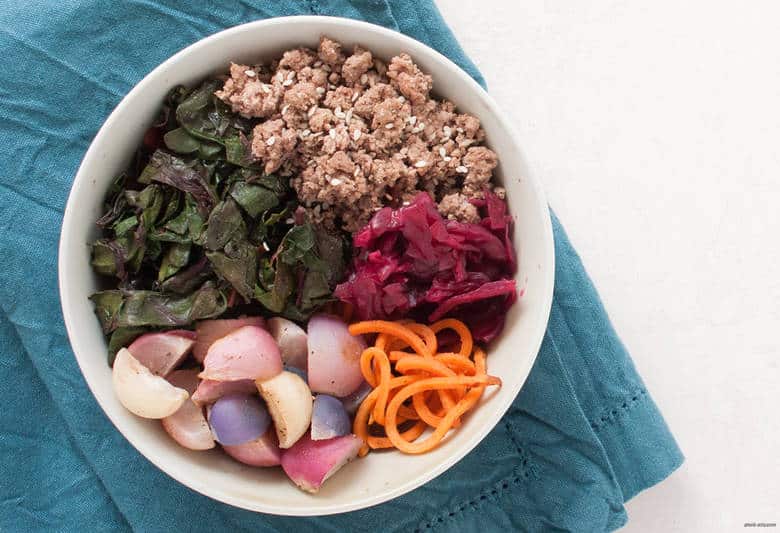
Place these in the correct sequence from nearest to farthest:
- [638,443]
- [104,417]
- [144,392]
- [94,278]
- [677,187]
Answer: [144,392]
[94,278]
[104,417]
[638,443]
[677,187]

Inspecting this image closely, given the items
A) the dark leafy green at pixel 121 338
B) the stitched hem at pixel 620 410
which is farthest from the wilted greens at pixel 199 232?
the stitched hem at pixel 620 410

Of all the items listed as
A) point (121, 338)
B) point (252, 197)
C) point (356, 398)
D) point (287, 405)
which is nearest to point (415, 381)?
point (356, 398)

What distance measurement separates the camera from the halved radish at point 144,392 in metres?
1.53

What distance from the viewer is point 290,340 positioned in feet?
5.48

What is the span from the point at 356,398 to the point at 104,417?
0.61m

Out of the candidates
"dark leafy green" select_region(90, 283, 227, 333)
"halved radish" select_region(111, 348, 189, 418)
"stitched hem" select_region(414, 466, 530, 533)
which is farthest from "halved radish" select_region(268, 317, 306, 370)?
"stitched hem" select_region(414, 466, 530, 533)

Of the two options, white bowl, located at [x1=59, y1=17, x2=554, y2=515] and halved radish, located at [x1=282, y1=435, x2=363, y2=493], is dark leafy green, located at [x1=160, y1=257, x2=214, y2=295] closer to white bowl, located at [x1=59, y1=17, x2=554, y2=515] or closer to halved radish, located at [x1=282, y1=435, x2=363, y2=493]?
white bowl, located at [x1=59, y1=17, x2=554, y2=515]

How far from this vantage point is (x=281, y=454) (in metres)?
1.67

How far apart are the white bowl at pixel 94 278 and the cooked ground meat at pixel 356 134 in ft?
0.12

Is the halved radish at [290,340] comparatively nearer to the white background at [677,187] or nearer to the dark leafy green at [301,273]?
the dark leafy green at [301,273]

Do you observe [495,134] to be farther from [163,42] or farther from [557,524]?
[557,524]

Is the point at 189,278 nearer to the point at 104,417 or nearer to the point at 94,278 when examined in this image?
the point at 94,278

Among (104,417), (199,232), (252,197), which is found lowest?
(104,417)

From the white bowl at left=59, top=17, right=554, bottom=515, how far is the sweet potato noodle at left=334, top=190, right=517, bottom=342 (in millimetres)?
50
